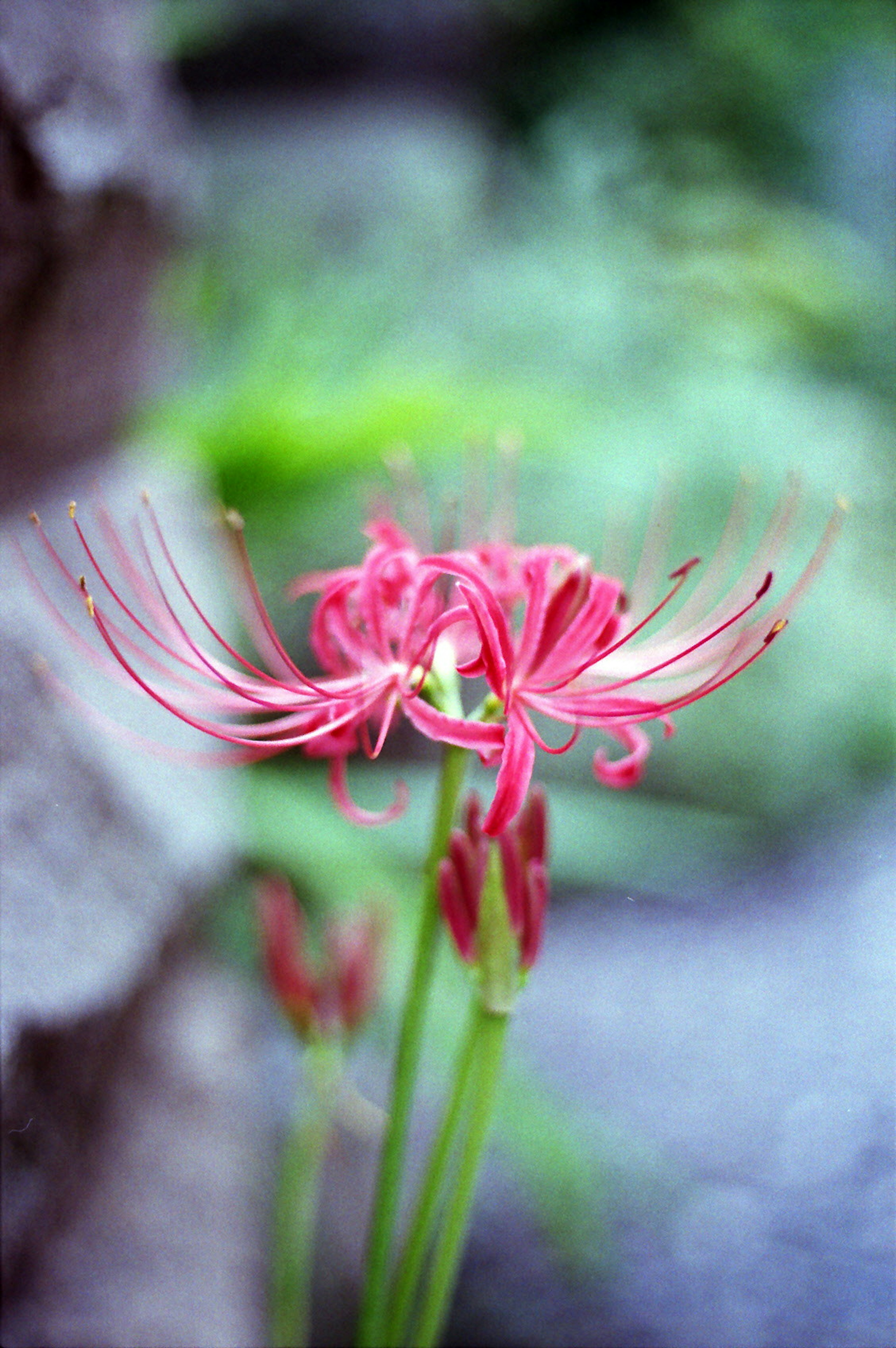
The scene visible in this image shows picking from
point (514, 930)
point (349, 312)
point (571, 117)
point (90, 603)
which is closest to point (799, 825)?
point (349, 312)

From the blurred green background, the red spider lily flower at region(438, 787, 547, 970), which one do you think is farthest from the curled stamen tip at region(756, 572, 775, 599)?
the blurred green background

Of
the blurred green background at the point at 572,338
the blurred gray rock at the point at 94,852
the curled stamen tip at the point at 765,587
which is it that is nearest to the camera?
the curled stamen tip at the point at 765,587

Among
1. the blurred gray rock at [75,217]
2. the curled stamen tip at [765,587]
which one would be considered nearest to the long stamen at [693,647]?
the curled stamen tip at [765,587]

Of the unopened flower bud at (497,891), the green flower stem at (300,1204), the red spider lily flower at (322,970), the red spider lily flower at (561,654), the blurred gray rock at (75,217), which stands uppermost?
the blurred gray rock at (75,217)

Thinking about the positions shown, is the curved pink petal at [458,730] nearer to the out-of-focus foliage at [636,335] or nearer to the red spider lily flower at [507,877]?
the red spider lily flower at [507,877]

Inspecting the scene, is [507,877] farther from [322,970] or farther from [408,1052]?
[322,970]

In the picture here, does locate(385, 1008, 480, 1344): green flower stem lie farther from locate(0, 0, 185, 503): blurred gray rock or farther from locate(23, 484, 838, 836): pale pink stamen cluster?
locate(0, 0, 185, 503): blurred gray rock

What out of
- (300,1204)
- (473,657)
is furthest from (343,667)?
(300,1204)
